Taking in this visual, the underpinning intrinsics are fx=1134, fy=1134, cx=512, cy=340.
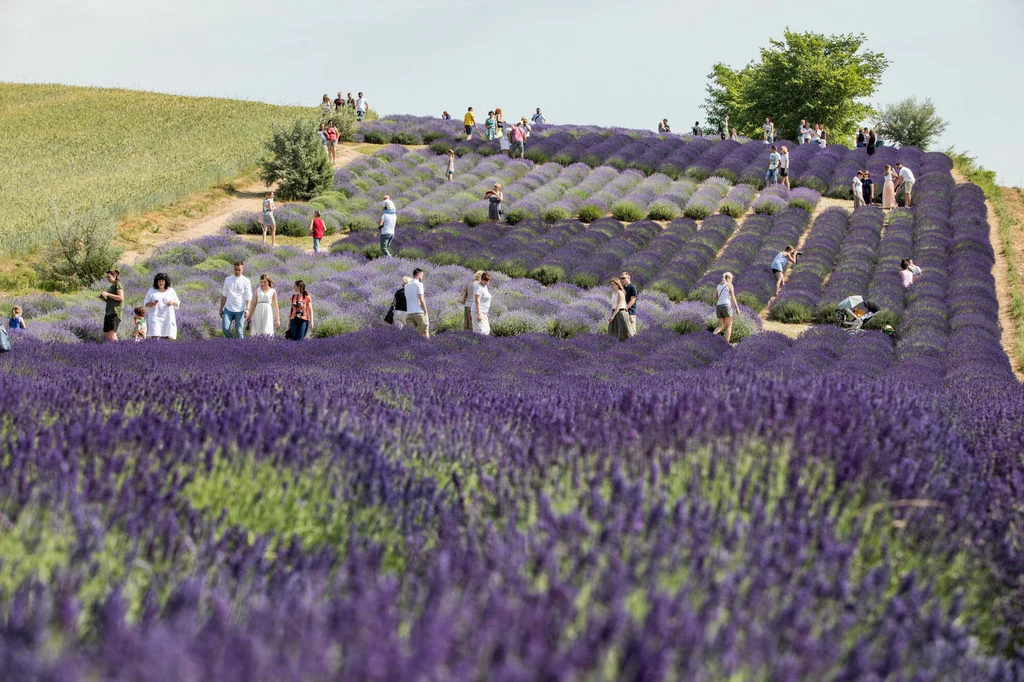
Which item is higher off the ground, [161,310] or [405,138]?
[405,138]

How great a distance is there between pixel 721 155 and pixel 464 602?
37414 millimetres

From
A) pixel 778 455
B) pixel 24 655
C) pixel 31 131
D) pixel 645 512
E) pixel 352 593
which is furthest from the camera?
pixel 31 131

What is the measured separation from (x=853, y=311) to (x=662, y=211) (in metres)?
9.80

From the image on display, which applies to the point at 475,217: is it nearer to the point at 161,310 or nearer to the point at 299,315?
the point at 299,315

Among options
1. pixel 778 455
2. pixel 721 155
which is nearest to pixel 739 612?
pixel 778 455

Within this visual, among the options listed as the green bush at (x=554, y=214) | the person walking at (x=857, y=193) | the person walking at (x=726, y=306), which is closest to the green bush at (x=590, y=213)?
the green bush at (x=554, y=214)

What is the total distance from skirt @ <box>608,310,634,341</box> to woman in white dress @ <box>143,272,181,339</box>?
6.26 metres

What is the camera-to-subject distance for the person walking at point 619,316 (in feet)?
53.9

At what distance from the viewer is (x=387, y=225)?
24.2m

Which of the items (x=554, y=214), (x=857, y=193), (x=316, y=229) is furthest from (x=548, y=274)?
(x=857, y=193)

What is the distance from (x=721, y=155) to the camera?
38656 millimetres

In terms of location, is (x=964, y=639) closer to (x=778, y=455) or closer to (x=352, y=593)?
(x=778, y=455)

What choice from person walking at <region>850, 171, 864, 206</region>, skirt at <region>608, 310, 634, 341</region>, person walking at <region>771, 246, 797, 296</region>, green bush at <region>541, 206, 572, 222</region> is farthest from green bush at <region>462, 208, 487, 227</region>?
skirt at <region>608, 310, 634, 341</region>

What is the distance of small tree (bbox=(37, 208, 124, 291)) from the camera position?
22.0m
